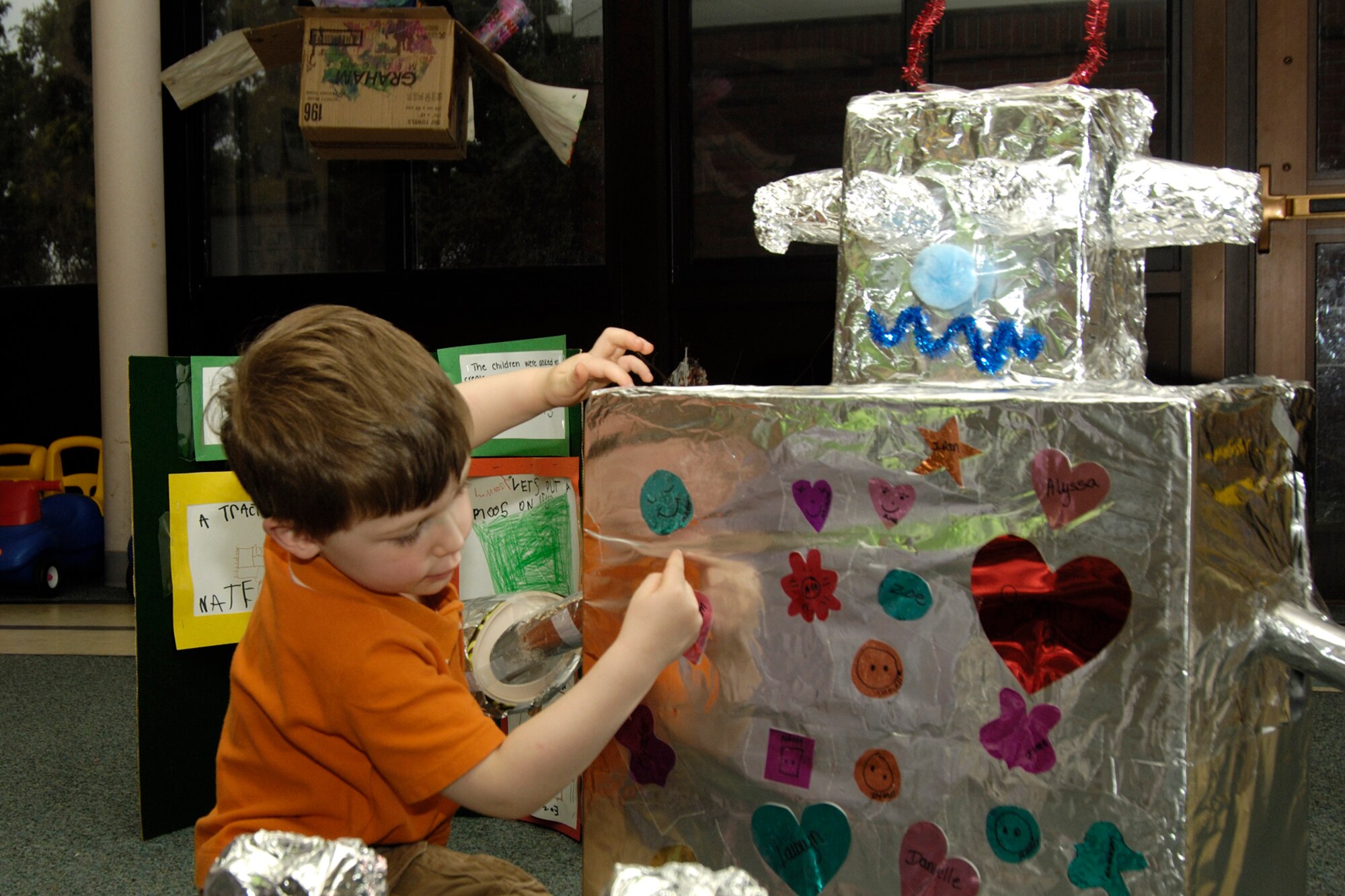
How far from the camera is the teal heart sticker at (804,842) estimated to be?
70cm

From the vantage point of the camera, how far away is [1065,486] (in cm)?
62

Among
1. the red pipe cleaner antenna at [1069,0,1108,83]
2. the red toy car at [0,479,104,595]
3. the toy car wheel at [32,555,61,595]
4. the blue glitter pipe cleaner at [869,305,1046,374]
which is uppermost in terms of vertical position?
the red pipe cleaner antenna at [1069,0,1108,83]

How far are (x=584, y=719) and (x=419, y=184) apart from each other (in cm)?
244

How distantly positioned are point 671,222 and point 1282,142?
1376mm

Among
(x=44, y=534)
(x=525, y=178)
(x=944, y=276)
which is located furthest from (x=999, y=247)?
(x=44, y=534)

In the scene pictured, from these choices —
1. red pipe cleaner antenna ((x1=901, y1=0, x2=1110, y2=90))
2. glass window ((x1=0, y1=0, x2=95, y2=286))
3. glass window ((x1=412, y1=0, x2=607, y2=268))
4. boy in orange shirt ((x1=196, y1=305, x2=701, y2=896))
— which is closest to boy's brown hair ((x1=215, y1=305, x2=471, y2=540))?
boy in orange shirt ((x1=196, y1=305, x2=701, y2=896))

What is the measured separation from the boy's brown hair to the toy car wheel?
243cm

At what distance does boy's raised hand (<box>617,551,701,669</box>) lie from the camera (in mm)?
688

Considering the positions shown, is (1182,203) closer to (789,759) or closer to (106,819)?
(789,759)

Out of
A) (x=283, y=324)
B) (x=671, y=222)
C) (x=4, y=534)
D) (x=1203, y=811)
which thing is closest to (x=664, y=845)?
(x=1203, y=811)

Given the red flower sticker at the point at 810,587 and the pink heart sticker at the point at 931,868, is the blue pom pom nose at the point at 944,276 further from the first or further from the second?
the pink heart sticker at the point at 931,868

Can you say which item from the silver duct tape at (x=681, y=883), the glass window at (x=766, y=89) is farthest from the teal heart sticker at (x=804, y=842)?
the glass window at (x=766, y=89)

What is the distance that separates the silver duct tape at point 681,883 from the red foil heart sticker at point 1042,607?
21cm

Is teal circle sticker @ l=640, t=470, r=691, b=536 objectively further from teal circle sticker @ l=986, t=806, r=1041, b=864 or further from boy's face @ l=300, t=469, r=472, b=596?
teal circle sticker @ l=986, t=806, r=1041, b=864
